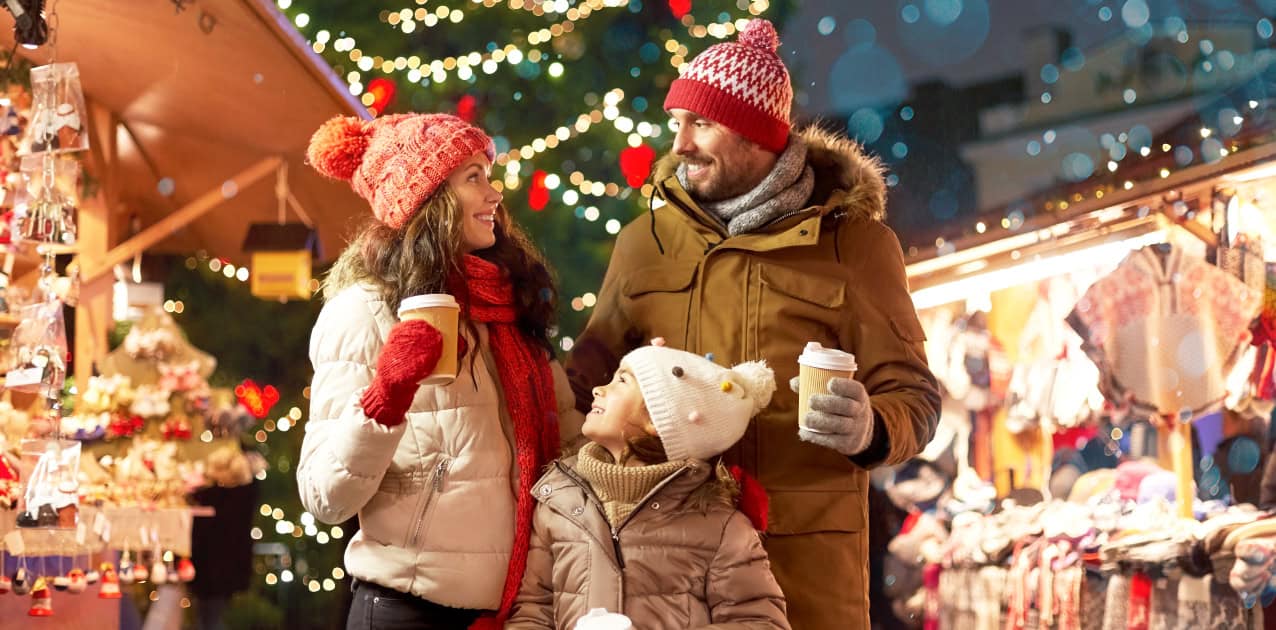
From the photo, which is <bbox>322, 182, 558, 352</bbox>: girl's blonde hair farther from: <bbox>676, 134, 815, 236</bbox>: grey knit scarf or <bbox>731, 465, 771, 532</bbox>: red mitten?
<bbox>731, 465, 771, 532</bbox>: red mitten

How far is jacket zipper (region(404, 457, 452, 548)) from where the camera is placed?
2650mm

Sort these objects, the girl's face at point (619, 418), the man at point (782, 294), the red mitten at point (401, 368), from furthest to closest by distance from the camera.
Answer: the man at point (782, 294), the girl's face at point (619, 418), the red mitten at point (401, 368)

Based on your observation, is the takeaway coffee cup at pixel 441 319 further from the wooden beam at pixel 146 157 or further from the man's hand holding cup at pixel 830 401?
the wooden beam at pixel 146 157

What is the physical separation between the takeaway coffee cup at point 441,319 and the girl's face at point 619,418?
34 centimetres

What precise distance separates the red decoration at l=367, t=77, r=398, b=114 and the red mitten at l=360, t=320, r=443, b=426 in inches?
134

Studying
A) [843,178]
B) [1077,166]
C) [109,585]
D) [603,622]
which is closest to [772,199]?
→ [843,178]

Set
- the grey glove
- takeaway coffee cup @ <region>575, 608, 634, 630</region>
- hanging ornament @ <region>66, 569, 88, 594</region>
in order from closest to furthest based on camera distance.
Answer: takeaway coffee cup @ <region>575, 608, 634, 630</region> < the grey glove < hanging ornament @ <region>66, 569, 88, 594</region>

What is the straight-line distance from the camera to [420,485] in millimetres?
2670

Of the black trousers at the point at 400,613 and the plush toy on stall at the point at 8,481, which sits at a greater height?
the plush toy on stall at the point at 8,481

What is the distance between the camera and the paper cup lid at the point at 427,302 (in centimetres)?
248

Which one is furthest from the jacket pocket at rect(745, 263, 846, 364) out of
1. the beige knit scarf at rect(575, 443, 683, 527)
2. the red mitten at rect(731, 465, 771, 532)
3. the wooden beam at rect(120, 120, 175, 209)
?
the wooden beam at rect(120, 120, 175, 209)

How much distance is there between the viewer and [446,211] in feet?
9.21

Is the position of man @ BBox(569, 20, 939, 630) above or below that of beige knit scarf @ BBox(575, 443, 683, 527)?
above

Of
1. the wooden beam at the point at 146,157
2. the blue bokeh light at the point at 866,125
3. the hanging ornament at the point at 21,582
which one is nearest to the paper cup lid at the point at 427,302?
the hanging ornament at the point at 21,582
